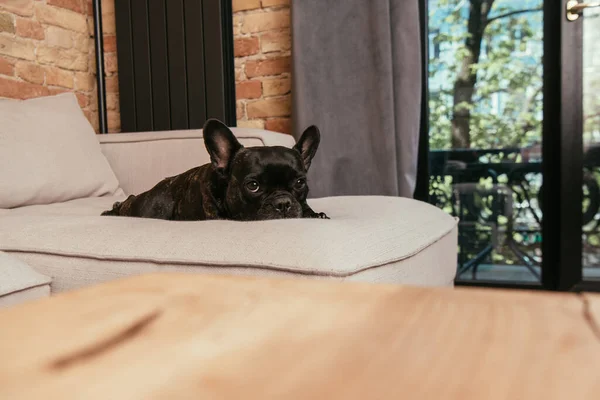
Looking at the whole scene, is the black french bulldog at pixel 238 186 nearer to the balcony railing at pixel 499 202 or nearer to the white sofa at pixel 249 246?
the white sofa at pixel 249 246

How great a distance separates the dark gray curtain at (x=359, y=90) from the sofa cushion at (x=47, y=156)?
1.11 metres

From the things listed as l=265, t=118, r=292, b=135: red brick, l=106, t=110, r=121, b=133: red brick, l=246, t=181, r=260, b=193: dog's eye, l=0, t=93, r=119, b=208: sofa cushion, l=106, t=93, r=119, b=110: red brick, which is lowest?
l=246, t=181, r=260, b=193: dog's eye

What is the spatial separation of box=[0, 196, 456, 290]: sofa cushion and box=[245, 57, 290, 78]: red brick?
1820mm

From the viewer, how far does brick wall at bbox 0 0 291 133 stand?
10.1 ft

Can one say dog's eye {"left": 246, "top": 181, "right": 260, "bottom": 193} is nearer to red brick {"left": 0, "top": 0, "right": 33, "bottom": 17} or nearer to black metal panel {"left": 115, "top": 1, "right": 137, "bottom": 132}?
black metal panel {"left": 115, "top": 1, "right": 137, "bottom": 132}

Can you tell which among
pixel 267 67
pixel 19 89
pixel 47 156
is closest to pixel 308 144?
pixel 47 156

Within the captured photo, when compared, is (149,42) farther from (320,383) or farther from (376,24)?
(320,383)

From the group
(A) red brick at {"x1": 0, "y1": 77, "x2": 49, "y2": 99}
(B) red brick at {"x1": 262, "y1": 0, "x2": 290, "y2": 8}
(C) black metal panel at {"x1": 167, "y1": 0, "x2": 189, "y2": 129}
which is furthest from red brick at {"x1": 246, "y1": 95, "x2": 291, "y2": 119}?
(A) red brick at {"x1": 0, "y1": 77, "x2": 49, "y2": 99}

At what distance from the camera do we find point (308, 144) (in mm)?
2113

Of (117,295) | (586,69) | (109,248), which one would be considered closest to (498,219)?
(586,69)

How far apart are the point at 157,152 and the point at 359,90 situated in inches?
44.7

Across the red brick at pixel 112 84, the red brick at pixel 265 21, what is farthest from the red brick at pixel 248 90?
the red brick at pixel 112 84

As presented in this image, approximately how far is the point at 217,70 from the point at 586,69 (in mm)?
2002

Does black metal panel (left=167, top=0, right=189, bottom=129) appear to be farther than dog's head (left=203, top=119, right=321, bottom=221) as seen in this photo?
Yes
